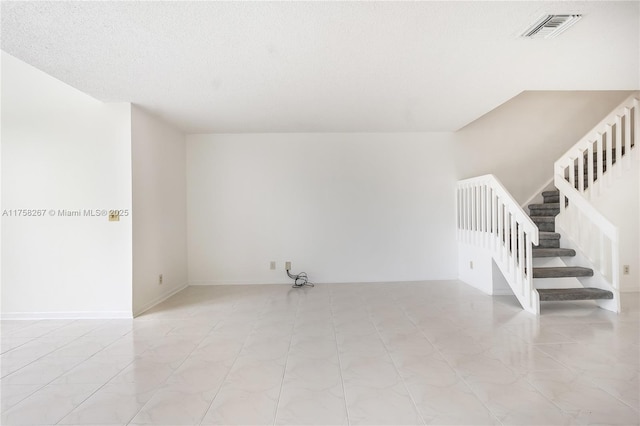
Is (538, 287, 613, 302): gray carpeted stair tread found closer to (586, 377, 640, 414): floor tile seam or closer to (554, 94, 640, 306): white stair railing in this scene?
(554, 94, 640, 306): white stair railing

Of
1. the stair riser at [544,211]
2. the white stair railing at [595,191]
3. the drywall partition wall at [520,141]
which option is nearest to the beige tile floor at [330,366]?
the white stair railing at [595,191]

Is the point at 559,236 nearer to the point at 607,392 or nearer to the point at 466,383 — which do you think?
the point at 607,392

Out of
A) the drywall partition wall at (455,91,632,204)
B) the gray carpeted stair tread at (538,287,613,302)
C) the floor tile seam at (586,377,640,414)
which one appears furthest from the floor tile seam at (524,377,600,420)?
the drywall partition wall at (455,91,632,204)

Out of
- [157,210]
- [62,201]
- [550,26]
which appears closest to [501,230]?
[550,26]

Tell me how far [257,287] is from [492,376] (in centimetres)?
366

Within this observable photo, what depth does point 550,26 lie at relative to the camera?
8.13 feet

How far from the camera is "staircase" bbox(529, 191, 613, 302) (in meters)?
3.90

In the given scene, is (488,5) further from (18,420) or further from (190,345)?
(18,420)

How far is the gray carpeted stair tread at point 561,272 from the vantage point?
4.07 meters

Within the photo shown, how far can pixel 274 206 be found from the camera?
565 centimetres

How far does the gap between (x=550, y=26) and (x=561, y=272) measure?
110 inches

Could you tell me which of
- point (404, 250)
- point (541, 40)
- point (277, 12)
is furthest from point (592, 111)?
point (277, 12)

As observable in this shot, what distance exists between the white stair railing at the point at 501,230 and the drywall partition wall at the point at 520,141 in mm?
667

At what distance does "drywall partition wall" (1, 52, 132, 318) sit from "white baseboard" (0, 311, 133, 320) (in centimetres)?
1
